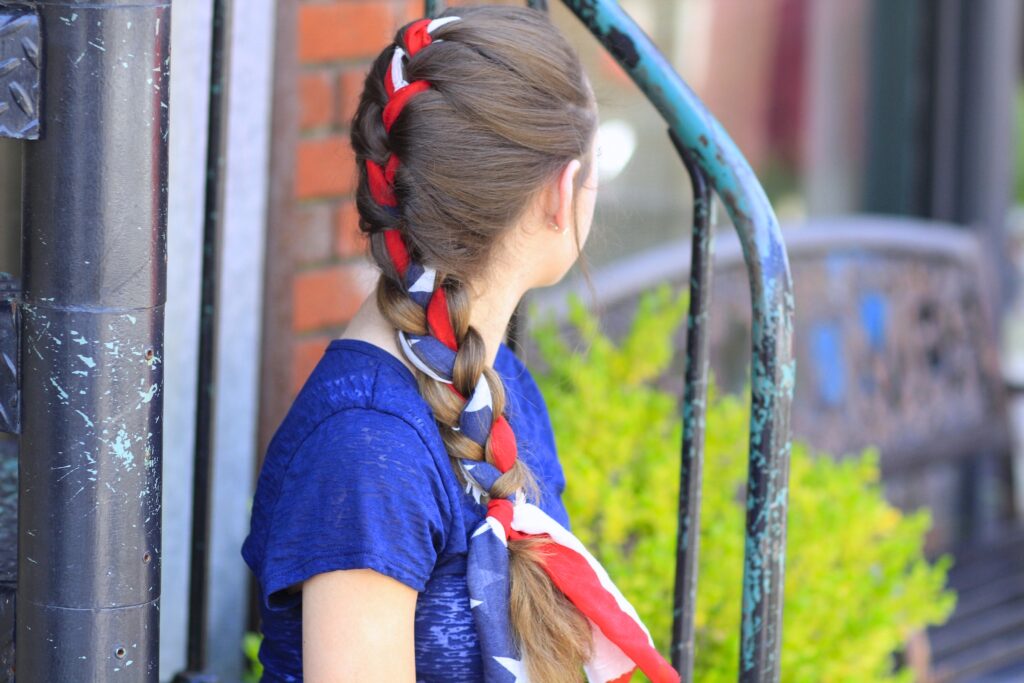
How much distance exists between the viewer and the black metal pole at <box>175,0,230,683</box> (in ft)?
4.98

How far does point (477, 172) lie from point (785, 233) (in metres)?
2.48

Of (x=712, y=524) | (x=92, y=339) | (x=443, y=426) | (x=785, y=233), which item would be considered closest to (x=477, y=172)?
(x=443, y=426)

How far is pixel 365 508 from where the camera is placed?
47.3 inches

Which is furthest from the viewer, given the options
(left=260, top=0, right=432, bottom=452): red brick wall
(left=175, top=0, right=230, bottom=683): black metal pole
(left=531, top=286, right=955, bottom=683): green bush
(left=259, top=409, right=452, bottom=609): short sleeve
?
(left=260, top=0, right=432, bottom=452): red brick wall

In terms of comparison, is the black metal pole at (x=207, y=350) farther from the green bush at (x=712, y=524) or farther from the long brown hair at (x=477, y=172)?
the green bush at (x=712, y=524)

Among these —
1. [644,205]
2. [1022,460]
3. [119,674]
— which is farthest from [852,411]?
[119,674]

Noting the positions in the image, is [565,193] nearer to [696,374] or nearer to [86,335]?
[696,374]

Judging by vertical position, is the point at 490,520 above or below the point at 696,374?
below

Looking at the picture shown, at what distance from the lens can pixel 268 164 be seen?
7.40 ft

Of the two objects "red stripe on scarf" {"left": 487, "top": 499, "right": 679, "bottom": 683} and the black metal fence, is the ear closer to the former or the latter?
"red stripe on scarf" {"left": 487, "top": 499, "right": 679, "bottom": 683}

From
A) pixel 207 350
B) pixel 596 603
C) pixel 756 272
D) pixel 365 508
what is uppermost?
pixel 756 272

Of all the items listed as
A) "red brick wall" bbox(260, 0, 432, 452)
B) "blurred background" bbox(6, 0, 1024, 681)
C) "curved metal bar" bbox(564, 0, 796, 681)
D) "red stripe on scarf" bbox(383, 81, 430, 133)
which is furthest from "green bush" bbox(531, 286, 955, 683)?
"red stripe on scarf" bbox(383, 81, 430, 133)

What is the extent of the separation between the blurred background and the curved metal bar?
9.8 inches

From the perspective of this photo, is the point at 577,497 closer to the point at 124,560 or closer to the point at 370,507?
the point at 370,507
